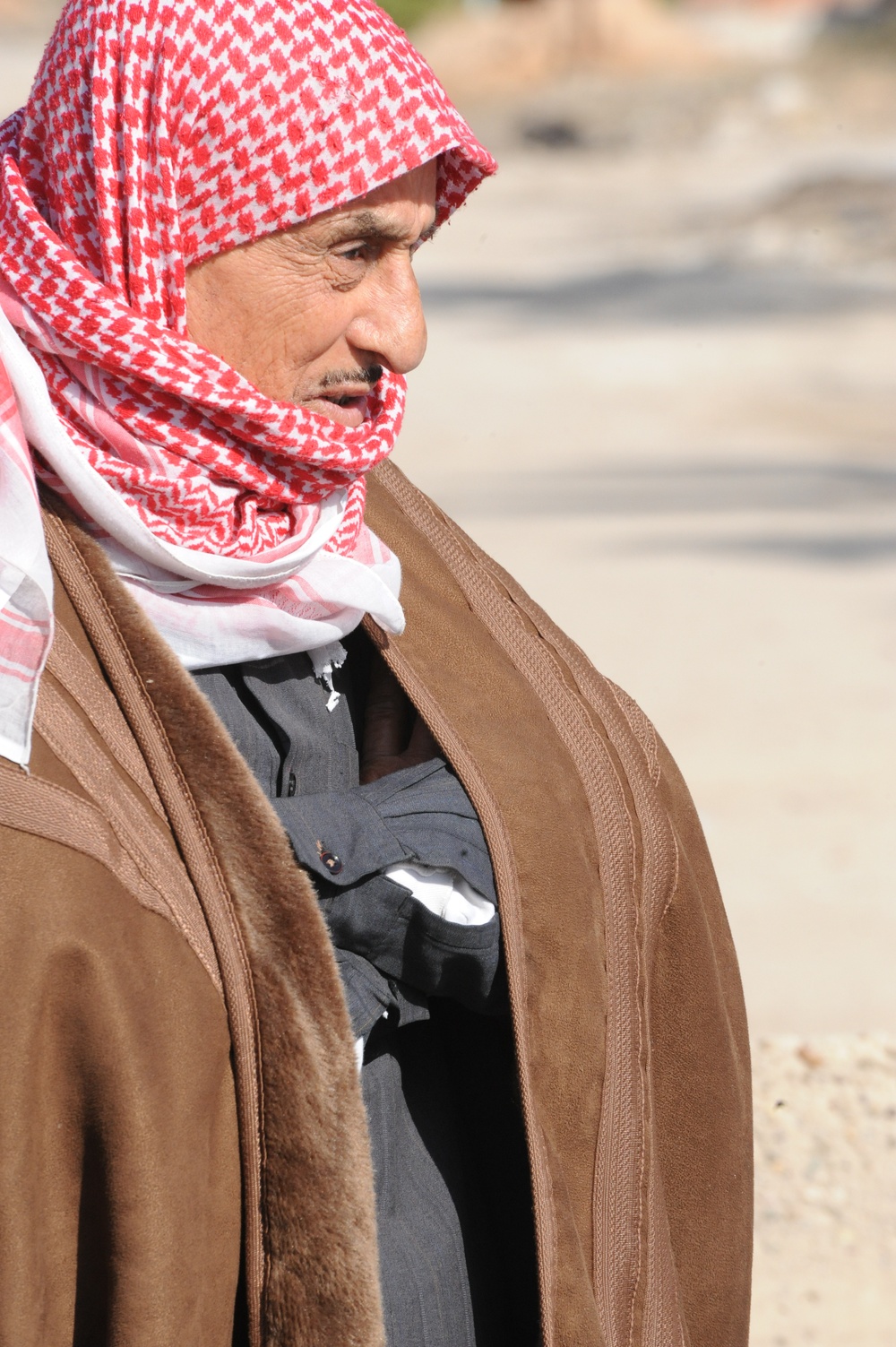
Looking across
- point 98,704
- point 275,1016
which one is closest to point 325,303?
point 98,704

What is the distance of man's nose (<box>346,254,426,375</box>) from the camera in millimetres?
1793

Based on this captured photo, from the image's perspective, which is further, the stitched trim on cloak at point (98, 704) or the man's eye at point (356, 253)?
the man's eye at point (356, 253)

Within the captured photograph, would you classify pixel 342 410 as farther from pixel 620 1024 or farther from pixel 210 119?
pixel 620 1024

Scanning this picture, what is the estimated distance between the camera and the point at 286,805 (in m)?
1.70

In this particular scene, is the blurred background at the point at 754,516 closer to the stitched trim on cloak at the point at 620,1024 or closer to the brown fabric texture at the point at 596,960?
the brown fabric texture at the point at 596,960

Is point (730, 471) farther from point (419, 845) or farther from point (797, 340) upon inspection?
point (419, 845)

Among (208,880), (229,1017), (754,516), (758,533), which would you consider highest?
(754,516)

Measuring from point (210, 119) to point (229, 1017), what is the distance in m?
0.88

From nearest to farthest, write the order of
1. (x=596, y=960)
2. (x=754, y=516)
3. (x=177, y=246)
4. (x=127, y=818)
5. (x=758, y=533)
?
(x=127, y=818)
(x=177, y=246)
(x=596, y=960)
(x=758, y=533)
(x=754, y=516)

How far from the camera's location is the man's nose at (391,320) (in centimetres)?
179

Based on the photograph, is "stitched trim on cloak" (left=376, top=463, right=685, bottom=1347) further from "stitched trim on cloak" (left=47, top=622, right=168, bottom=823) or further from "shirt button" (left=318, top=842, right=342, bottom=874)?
"stitched trim on cloak" (left=47, top=622, right=168, bottom=823)

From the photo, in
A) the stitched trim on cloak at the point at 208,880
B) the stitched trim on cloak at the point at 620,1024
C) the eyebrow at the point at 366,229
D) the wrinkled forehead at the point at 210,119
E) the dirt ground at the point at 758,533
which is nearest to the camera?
the stitched trim on cloak at the point at 208,880

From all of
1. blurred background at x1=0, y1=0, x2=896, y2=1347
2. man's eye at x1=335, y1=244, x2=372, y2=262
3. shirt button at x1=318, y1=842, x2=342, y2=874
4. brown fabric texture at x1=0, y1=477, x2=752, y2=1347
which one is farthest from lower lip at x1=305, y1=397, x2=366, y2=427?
blurred background at x1=0, y1=0, x2=896, y2=1347

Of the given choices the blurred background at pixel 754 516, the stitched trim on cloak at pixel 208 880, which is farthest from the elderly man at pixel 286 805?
the blurred background at pixel 754 516
